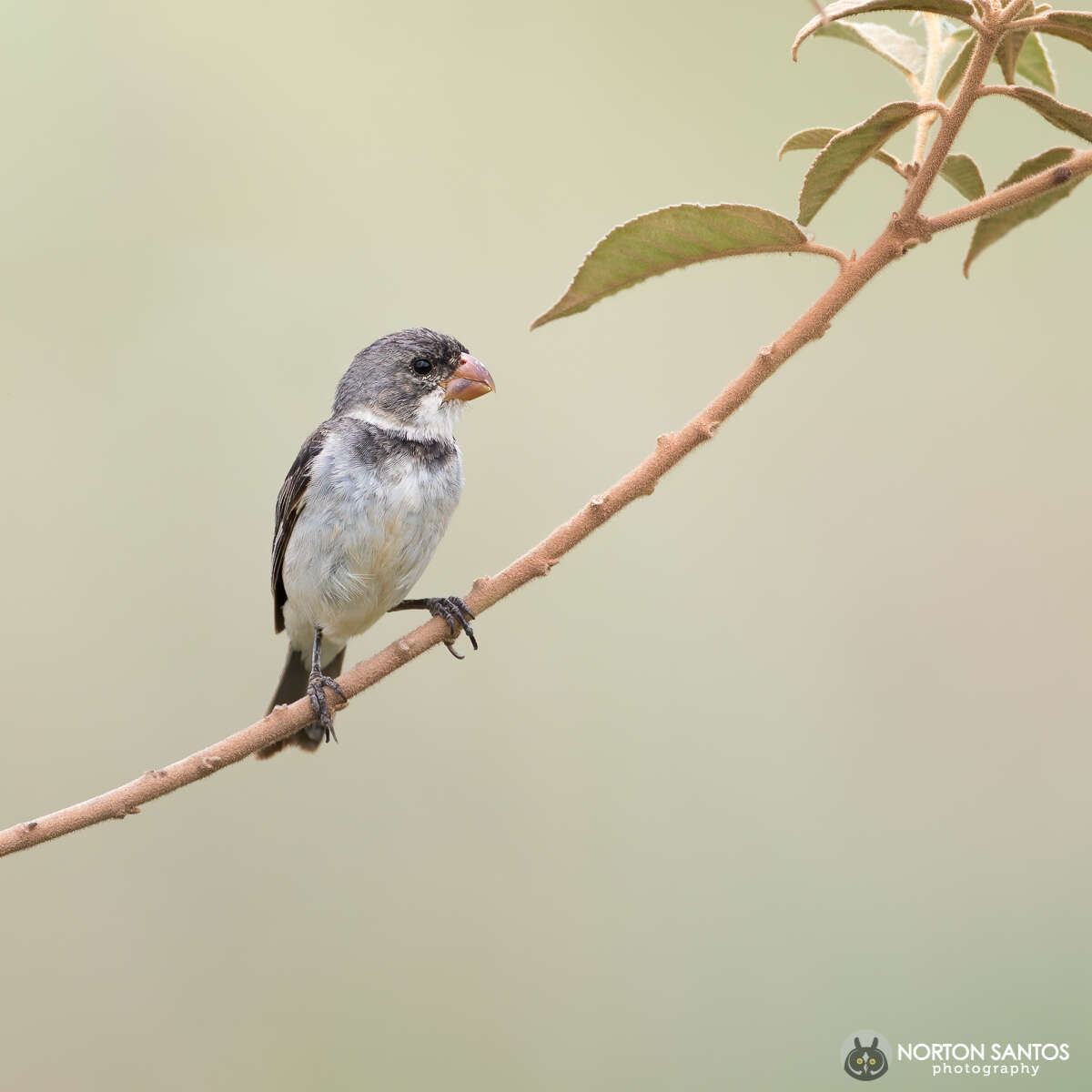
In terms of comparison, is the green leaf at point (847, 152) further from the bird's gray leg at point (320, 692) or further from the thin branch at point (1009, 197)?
the bird's gray leg at point (320, 692)

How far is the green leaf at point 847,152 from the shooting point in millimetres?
1290

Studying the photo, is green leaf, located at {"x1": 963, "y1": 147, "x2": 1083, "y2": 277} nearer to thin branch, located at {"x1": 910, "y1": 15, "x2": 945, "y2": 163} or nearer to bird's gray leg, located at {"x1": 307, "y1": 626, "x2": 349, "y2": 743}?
thin branch, located at {"x1": 910, "y1": 15, "x2": 945, "y2": 163}

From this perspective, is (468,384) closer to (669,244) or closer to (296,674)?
(296,674)

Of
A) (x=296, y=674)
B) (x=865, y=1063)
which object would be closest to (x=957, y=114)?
(x=865, y=1063)

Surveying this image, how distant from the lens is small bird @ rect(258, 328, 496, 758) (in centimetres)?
263

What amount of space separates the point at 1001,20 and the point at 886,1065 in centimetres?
192

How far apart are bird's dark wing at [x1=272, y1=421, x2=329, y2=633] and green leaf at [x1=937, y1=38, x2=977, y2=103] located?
5.50 ft

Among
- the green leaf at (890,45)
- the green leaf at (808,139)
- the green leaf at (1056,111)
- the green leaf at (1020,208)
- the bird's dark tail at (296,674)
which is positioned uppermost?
the green leaf at (890,45)

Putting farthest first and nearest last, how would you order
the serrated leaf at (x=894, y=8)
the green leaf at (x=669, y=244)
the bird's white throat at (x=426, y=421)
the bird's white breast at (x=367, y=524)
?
1. the bird's white throat at (x=426, y=421)
2. the bird's white breast at (x=367, y=524)
3. the green leaf at (x=669, y=244)
4. the serrated leaf at (x=894, y=8)

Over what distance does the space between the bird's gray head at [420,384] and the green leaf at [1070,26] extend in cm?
167

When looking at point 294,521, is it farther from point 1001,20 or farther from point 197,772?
point 1001,20

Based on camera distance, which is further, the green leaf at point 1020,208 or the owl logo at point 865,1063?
the owl logo at point 865,1063

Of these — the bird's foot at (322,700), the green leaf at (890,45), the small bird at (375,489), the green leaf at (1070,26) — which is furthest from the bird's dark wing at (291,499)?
the green leaf at (1070,26)

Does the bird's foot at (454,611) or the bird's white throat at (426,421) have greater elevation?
the bird's white throat at (426,421)
